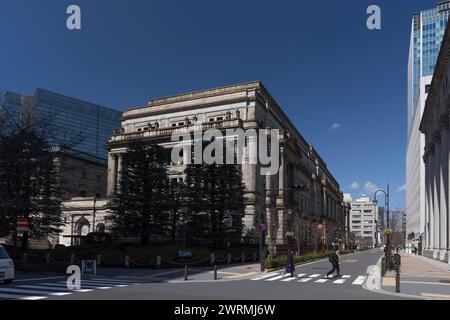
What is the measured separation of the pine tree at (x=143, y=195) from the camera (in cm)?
5012

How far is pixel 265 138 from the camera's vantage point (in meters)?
65.9

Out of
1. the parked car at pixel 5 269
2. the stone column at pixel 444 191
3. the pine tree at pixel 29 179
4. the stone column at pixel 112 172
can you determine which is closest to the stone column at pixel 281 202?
the stone column at pixel 444 191

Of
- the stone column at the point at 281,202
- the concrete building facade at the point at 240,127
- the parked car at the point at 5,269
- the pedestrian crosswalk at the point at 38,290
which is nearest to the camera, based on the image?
the pedestrian crosswalk at the point at 38,290

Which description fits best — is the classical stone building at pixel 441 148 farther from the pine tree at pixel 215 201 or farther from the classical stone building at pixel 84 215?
the classical stone building at pixel 84 215

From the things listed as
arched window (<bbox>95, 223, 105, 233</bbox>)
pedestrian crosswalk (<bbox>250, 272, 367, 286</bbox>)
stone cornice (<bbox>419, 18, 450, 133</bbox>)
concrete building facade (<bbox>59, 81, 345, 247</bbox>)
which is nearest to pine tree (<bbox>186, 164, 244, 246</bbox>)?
concrete building facade (<bbox>59, 81, 345, 247</bbox>)

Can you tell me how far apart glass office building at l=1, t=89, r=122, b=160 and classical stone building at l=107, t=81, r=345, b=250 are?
7043 millimetres

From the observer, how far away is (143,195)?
165 ft

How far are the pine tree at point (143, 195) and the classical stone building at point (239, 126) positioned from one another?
23.2ft

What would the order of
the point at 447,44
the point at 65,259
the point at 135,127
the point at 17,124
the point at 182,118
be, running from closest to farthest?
the point at 65,259 < the point at 17,124 < the point at 447,44 < the point at 182,118 < the point at 135,127

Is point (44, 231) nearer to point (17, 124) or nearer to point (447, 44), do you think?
point (17, 124)

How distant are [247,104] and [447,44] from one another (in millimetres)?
29318

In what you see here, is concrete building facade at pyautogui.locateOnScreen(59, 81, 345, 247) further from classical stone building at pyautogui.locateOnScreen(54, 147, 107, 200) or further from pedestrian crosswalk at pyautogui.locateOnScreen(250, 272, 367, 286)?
pedestrian crosswalk at pyautogui.locateOnScreen(250, 272, 367, 286)
